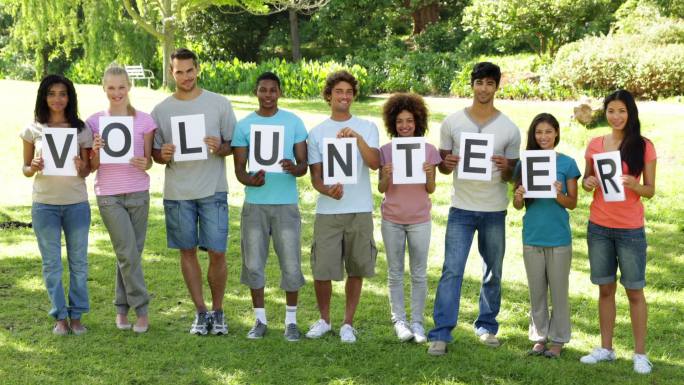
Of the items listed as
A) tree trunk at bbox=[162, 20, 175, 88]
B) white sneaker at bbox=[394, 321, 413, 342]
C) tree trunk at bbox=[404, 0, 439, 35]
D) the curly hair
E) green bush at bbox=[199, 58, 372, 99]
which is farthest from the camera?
tree trunk at bbox=[404, 0, 439, 35]

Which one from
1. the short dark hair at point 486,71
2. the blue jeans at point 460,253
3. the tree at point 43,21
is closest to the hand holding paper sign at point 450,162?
the blue jeans at point 460,253

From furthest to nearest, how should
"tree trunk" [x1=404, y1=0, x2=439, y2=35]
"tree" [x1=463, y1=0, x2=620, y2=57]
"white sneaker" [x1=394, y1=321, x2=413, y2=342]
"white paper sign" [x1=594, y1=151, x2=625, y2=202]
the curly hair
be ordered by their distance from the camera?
"tree trunk" [x1=404, y1=0, x2=439, y2=35]
"tree" [x1=463, y1=0, x2=620, y2=57]
"white sneaker" [x1=394, y1=321, x2=413, y2=342]
the curly hair
"white paper sign" [x1=594, y1=151, x2=625, y2=202]

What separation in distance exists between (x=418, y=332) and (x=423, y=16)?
2607cm

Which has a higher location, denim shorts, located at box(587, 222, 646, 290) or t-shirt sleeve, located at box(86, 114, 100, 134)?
t-shirt sleeve, located at box(86, 114, 100, 134)

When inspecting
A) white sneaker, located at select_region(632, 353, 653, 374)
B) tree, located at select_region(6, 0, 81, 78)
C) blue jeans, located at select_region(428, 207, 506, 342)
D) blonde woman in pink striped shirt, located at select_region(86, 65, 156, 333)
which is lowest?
white sneaker, located at select_region(632, 353, 653, 374)

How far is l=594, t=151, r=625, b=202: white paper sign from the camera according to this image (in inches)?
206

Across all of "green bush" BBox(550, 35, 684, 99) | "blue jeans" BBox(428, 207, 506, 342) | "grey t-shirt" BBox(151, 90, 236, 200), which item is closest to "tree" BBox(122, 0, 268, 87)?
"green bush" BBox(550, 35, 684, 99)

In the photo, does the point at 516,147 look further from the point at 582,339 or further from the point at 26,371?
the point at 26,371

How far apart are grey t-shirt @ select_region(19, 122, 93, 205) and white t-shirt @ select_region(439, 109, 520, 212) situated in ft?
8.16

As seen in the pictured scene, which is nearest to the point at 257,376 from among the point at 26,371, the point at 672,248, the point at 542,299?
the point at 26,371

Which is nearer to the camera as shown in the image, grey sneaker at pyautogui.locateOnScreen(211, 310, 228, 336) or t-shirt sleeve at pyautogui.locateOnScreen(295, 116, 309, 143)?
t-shirt sleeve at pyautogui.locateOnScreen(295, 116, 309, 143)

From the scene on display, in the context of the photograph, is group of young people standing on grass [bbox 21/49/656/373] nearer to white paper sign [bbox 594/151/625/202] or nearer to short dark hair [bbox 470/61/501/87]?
short dark hair [bbox 470/61/501/87]

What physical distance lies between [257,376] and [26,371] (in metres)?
1.48

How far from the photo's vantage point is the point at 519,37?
76.6ft
